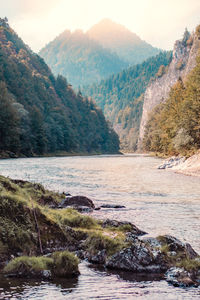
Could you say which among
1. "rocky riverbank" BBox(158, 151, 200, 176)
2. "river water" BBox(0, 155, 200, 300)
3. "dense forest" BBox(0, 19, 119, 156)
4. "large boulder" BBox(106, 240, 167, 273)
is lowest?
"river water" BBox(0, 155, 200, 300)

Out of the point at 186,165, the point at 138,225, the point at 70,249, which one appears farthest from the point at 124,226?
the point at 186,165

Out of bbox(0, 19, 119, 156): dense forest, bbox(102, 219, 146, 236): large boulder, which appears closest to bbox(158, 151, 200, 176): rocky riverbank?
bbox(102, 219, 146, 236): large boulder

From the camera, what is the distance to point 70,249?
11.6m

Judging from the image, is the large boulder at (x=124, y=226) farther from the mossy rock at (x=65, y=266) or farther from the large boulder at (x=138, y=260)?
the mossy rock at (x=65, y=266)

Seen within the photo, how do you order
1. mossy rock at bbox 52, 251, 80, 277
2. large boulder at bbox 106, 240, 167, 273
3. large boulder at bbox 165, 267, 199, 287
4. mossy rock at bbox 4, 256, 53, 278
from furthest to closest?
large boulder at bbox 106, 240, 167, 273 < mossy rock at bbox 52, 251, 80, 277 < mossy rock at bbox 4, 256, 53, 278 < large boulder at bbox 165, 267, 199, 287

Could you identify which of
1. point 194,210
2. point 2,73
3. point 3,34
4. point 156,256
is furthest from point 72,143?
point 156,256

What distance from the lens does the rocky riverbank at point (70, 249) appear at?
9.38 metres

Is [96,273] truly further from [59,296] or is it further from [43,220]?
[43,220]

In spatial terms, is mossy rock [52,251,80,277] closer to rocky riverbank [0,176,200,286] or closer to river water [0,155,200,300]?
rocky riverbank [0,176,200,286]

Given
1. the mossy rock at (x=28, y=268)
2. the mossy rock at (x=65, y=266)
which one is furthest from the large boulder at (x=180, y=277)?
the mossy rock at (x=28, y=268)

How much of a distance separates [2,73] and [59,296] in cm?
12972

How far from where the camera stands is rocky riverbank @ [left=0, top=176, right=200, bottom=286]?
9375mm

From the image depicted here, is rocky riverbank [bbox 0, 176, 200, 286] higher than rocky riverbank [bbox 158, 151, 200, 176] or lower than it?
lower

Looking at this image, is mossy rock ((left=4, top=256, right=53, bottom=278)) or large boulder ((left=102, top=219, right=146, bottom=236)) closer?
mossy rock ((left=4, top=256, right=53, bottom=278))
